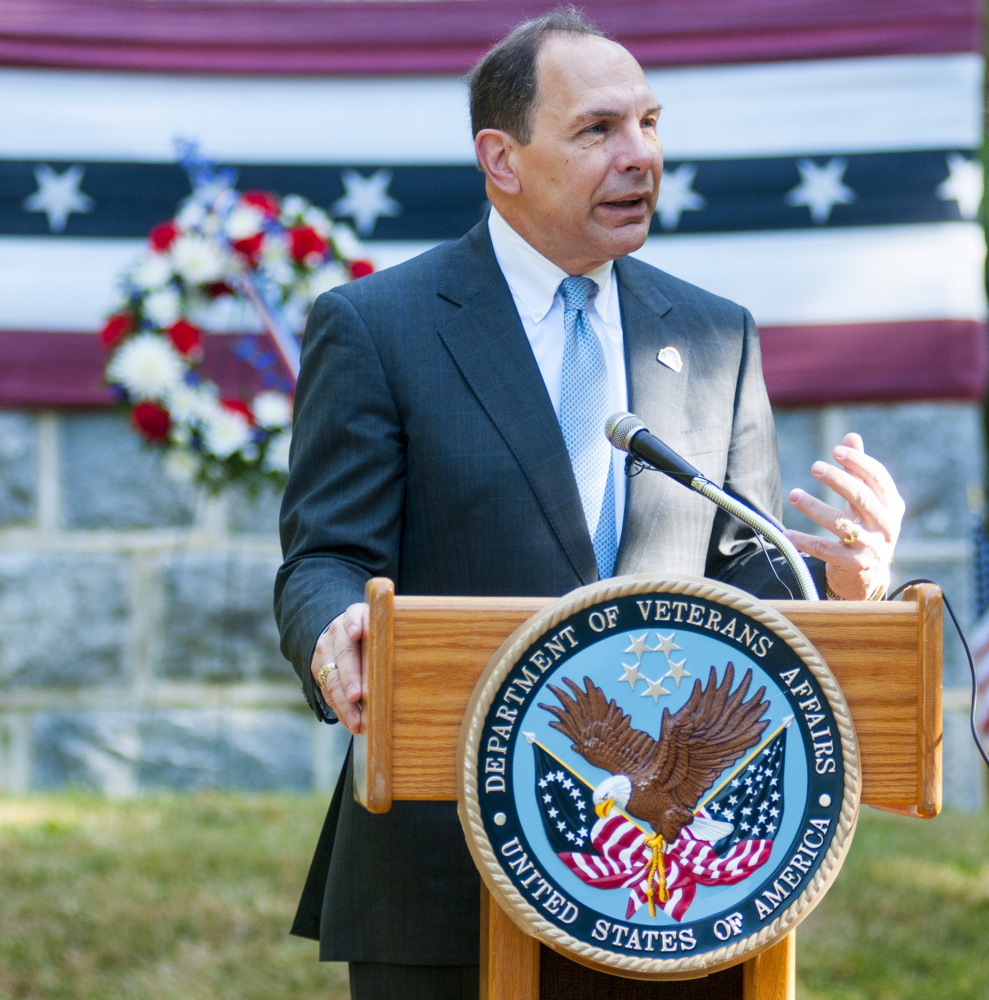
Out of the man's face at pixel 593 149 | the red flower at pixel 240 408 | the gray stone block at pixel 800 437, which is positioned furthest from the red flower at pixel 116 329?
the man's face at pixel 593 149

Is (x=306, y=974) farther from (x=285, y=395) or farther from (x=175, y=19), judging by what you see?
(x=175, y=19)

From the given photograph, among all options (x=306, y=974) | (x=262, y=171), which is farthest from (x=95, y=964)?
(x=262, y=171)

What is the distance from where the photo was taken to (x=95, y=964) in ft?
10.5

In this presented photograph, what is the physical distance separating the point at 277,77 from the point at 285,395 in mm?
1327

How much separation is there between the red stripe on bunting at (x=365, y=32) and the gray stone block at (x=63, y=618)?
1.77m

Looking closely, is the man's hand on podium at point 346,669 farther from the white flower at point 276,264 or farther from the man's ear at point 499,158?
the white flower at point 276,264

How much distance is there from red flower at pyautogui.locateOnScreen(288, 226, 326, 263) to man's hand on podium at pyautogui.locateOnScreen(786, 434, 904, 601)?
8.54 feet

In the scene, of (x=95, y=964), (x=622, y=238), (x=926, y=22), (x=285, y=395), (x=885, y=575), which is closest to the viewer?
(x=885, y=575)

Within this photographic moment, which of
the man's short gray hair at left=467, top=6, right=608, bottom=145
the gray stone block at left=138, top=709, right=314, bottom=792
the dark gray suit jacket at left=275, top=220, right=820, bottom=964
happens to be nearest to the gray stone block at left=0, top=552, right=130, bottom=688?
the gray stone block at left=138, top=709, right=314, bottom=792

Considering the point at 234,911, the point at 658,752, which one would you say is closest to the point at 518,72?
the point at 658,752

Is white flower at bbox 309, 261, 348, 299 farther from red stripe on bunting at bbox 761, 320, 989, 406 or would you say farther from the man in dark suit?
the man in dark suit

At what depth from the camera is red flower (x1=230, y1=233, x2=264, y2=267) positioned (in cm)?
378

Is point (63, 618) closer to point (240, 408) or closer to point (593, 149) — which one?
point (240, 408)

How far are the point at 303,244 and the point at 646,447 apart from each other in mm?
2628
